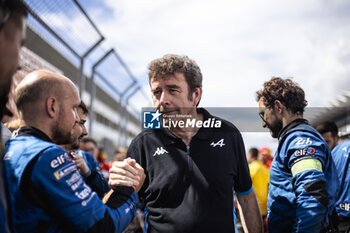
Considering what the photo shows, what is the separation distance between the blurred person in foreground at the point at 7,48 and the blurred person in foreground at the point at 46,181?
5.8 inches

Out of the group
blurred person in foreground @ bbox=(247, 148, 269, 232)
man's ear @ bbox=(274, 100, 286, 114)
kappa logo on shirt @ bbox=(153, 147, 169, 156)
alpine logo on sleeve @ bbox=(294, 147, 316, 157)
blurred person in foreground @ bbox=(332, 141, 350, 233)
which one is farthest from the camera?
blurred person in foreground @ bbox=(247, 148, 269, 232)

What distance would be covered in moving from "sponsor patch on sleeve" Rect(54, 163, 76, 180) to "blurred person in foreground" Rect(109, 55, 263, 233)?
2.11 feet

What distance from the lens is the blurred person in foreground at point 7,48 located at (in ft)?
3.03

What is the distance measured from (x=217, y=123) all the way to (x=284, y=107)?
2.28 ft

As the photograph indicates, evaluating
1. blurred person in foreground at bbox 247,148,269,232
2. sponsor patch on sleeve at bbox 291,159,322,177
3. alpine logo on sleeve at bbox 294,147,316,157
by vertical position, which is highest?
alpine logo on sleeve at bbox 294,147,316,157

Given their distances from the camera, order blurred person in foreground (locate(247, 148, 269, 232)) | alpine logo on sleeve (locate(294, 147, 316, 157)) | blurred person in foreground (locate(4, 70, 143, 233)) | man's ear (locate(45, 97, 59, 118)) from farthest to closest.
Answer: blurred person in foreground (locate(247, 148, 269, 232)), alpine logo on sleeve (locate(294, 147, 316, 157)), man's ear (locate(45, 97, 59, 118)), blurred person in foreground (locate(4, 70, 143, 233))

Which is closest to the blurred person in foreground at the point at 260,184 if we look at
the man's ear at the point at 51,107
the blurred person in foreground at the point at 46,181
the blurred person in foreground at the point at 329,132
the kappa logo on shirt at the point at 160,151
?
the blurred person in foreground at the point at 329,132

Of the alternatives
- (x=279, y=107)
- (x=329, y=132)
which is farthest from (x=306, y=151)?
(x=329, y=132)

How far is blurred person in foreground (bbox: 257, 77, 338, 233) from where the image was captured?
1.92 meters

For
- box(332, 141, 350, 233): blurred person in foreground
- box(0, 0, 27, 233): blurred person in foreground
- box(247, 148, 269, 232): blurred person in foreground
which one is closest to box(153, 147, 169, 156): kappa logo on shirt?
box(0, 0, 27, 233): blurred person in foreground

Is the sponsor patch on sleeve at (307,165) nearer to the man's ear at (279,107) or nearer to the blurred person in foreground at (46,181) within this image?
the man's ear at (279,107)

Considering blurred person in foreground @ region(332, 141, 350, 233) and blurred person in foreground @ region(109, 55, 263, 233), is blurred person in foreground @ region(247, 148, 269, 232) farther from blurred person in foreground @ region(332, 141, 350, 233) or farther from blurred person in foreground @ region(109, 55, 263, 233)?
blurred person in foreground @ region(109, 55, 263, 233)

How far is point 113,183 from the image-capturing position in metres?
1.45

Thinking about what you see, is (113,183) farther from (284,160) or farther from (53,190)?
(284,160)
